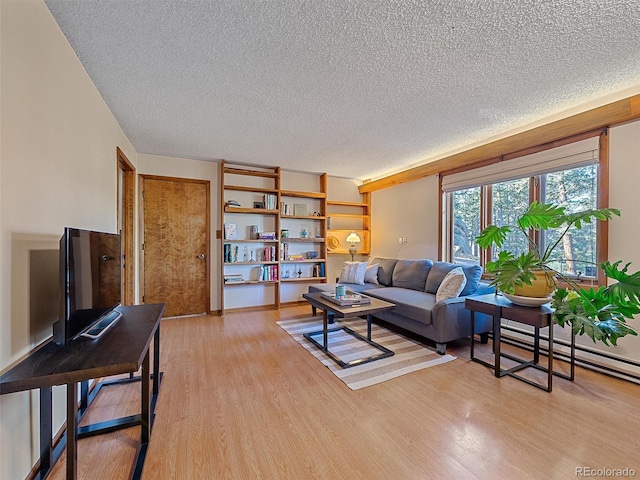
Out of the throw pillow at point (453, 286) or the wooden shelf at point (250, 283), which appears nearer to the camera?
the throw pillow at point (453, 286)

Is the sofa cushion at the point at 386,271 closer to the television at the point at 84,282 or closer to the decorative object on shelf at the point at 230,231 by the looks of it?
the decorative object on shelf at the point at 230,231

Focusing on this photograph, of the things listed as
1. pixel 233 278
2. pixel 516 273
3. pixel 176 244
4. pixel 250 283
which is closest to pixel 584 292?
pixel 516 273

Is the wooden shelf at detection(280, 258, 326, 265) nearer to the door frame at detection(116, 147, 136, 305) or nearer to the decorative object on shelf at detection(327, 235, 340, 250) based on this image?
the decorative object on shelf at detection(327, 235, 340, 250)

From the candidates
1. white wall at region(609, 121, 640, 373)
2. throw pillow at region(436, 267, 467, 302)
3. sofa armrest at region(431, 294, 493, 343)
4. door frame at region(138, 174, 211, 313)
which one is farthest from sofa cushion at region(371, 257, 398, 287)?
door frame at region(138, 174, 211, 313)

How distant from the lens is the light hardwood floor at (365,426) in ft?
4.64

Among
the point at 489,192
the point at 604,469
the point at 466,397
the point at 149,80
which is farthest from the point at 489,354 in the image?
the point at 149,80

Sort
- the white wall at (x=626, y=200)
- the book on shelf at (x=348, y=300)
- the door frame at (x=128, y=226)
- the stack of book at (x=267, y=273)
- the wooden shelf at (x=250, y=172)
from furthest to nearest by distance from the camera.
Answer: the stack of book at (x=267, y=273) < the wooden shelf at (x=250, y=172) < the door frame at (x=128, y=226) < the book on shelf at (x=348, y=300) < the white wall at (x=626, y=200)

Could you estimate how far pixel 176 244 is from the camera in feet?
13.7

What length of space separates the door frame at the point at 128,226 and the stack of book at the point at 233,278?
3.99 feet

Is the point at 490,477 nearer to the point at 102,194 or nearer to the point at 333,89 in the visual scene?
the point at 333,89

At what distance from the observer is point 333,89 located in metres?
2.24

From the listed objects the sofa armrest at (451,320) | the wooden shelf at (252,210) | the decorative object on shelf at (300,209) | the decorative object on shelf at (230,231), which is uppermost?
the decorative object on shelf at (300,209)

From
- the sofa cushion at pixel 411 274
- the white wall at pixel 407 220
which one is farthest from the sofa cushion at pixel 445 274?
the white wall at pixel 407 220

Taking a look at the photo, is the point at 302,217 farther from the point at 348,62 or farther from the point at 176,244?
the point at 348,62
